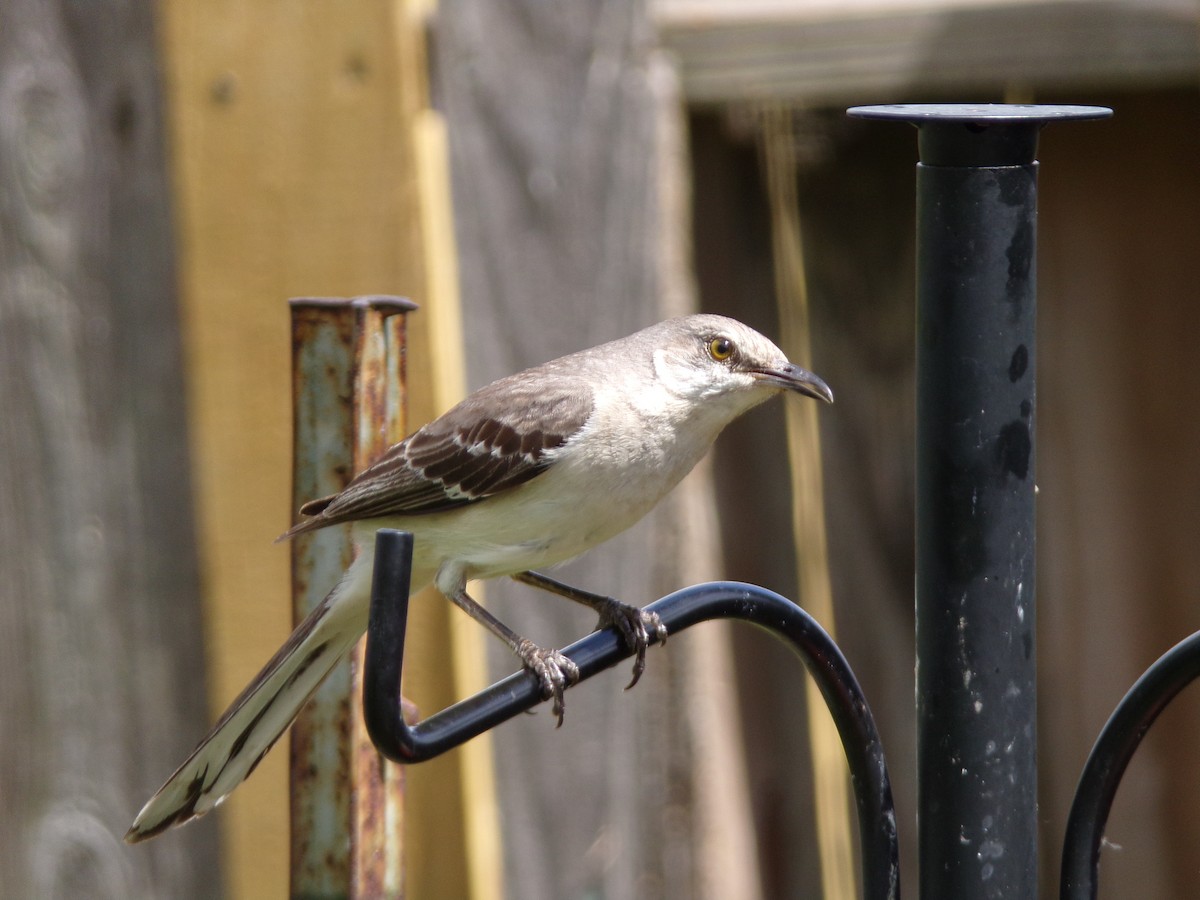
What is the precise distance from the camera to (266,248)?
3398mm

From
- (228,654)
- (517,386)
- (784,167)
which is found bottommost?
(228,654)

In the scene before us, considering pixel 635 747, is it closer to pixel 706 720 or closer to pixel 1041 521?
pixel 706 720

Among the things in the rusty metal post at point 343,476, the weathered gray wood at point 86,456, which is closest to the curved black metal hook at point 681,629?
the rusty metal post at point 343,476

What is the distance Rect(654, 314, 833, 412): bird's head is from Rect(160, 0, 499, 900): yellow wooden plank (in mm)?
604

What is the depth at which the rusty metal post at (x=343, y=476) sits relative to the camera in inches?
88.7

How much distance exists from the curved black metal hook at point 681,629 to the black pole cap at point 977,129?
2.24 feet

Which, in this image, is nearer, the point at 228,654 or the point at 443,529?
the point at 443,529

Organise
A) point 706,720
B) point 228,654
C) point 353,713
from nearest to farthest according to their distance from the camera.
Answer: point 353,713
point 228,654
point 706,720

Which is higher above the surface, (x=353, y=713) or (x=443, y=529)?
(x=443, y=529)

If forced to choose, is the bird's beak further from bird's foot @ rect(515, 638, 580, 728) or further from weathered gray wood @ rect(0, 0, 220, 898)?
weathered gray wood @ rect(0, 0, 220, 898)

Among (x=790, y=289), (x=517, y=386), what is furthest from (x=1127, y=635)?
(x=517, y=386)

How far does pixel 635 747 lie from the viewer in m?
3.61

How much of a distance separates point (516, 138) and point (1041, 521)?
1.76 metres

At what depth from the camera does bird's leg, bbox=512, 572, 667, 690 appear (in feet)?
8.08
